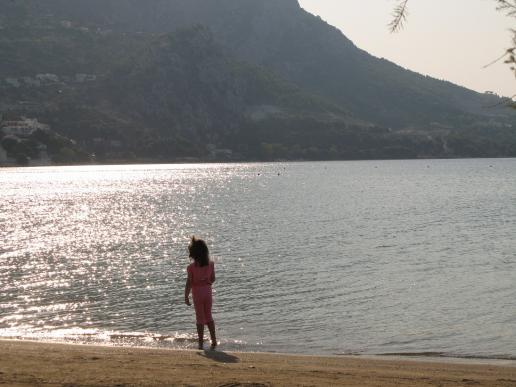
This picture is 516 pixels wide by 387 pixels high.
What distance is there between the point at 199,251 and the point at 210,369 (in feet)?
11.2

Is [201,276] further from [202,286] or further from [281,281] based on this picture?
[281,281]

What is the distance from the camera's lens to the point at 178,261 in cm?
4622

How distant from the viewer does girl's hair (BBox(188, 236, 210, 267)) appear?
18.4 metres

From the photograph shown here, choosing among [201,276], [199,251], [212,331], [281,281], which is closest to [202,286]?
[201,276]

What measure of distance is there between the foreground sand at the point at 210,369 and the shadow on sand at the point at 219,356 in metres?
0.03

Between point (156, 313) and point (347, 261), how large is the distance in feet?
62.4

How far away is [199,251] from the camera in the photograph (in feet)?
60.5

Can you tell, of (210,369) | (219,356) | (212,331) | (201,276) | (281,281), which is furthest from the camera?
(281,281)

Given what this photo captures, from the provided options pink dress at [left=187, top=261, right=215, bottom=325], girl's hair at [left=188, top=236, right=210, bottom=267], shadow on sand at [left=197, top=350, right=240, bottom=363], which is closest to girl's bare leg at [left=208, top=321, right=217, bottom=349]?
shadow on sand at [left=197, top=350, right=240, bottom=363]

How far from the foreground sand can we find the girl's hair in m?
2.54

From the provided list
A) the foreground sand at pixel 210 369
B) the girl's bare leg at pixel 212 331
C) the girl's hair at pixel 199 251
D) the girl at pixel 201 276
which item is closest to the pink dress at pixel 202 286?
the girl at pixel 201 276

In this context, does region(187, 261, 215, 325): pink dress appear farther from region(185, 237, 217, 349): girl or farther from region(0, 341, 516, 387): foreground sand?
region(0, 341, 516, 387): foreground sand

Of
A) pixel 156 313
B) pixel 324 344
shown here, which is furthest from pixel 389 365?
pixel 156 313

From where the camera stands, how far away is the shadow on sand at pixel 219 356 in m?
18.3
